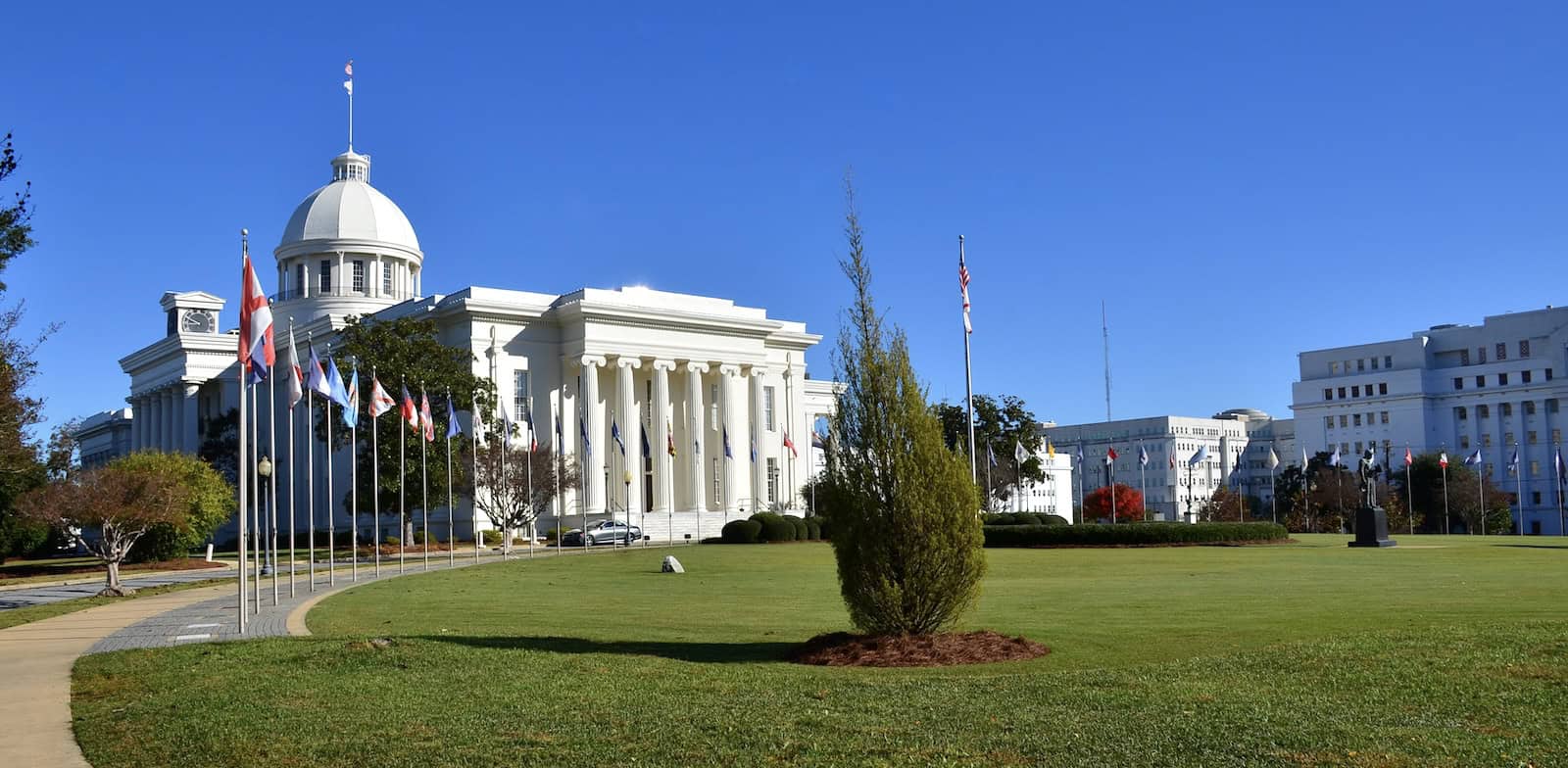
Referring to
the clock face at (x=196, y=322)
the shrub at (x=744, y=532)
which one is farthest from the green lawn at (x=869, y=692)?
the clock face at (x=196, y=322)

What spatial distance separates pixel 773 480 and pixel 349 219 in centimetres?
3796

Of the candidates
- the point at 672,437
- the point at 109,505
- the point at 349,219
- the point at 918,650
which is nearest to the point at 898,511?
the point at 918,650

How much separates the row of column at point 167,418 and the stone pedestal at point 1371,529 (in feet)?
271

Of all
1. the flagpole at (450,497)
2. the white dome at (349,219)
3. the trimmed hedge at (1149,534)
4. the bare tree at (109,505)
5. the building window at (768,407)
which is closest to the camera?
the bare tree at (109,505)

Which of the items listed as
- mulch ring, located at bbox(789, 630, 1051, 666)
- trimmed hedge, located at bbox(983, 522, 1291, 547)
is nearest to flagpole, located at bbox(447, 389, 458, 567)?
trimmed hedge, located at bbox(983, 522, 1291, 547)

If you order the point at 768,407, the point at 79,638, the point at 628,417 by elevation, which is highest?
the point at 768,407

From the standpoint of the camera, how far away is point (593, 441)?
89.7m

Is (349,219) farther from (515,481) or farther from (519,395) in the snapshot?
(515,481)

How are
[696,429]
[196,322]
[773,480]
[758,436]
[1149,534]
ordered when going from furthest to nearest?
[196,322], [773,480], [758,436], [696,429], [1149,534]

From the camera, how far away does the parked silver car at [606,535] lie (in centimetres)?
7825

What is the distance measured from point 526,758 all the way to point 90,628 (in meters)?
19.1

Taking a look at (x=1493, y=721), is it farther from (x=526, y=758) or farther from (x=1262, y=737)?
(x=526, y=758)

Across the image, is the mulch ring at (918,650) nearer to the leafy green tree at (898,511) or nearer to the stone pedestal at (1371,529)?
the leafy green tree at (898,511)

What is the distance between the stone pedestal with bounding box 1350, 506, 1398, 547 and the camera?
54906 millimetres
